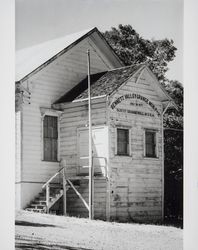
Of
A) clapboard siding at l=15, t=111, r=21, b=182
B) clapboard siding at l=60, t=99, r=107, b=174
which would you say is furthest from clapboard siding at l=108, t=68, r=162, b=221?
clapboard siding at l=15, t=111, r=21, b=182

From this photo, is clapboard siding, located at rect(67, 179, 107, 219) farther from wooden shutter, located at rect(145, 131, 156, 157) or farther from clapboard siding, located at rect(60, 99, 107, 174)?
wooden shutter, located at rect(145, 131, 156, 157)

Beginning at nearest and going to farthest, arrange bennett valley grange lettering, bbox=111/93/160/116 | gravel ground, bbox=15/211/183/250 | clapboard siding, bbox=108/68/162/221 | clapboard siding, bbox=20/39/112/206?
gravel ground, bbox=15/211/183/250, clapboard siding, bbox=20/39/112/206, clapboard siding, bbox=108/68/162/221, bennett valley grange lettering, bbox=111/93/160/116

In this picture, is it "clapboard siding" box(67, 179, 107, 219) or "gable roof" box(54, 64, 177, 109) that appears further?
"gable roof" box(54, 64, 177, 109)

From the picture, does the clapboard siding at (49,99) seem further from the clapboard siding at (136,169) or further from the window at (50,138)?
the clapboard siding at (136,169)

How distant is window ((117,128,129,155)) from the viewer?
551 centimetres

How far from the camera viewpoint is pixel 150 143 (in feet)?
18.2

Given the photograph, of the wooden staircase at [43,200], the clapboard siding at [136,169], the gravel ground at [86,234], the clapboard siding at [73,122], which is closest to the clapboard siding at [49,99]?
the clapboard siding at [73,122]

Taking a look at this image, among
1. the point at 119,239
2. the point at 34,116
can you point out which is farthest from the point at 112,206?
the point at 34,116

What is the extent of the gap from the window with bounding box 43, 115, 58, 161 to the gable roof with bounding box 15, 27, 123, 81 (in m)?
0.46

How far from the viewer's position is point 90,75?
18.1 ft

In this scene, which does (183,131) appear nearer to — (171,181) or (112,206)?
(171,181)

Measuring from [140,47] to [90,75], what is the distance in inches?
21.5

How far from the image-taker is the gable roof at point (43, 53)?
17.4 ft

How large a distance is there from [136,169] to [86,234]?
2.58ft
